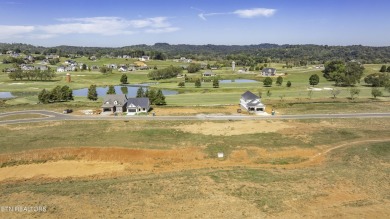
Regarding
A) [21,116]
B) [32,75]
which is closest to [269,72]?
[32,75]

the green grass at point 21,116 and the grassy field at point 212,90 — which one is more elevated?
the grassy field at point 212,90

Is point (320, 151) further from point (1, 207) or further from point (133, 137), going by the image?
point (1, 207)

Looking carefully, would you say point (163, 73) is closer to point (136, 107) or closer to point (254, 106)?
point (136, 107)

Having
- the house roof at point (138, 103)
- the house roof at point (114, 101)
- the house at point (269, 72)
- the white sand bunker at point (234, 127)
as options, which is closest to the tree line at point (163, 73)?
the house at point (269, 72)

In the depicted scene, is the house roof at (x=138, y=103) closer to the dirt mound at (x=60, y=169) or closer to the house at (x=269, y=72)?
the dirt mound at (x=60, y=169)

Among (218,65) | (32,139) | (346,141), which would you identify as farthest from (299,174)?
(218,65)

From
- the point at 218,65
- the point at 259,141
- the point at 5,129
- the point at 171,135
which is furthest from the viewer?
the point at 218,65
